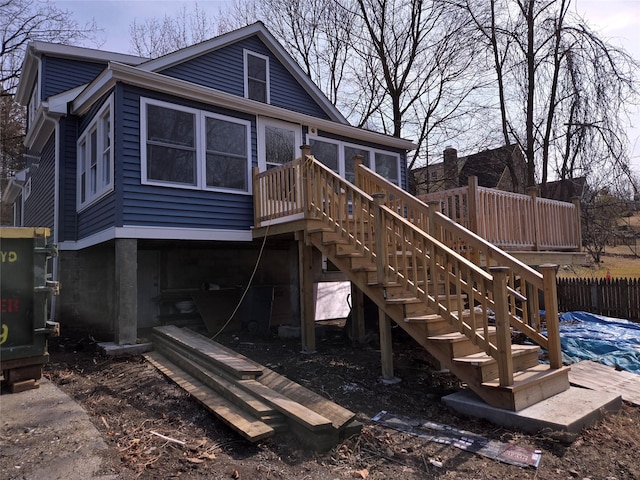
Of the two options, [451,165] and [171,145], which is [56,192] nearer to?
[171,145]

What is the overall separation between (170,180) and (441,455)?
6.01 metres

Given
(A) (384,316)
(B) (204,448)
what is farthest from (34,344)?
(A) (384,316)

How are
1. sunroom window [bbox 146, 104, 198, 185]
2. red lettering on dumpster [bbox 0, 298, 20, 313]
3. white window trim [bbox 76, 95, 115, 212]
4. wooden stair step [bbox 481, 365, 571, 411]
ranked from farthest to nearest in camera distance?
sunroom window [bbox 146, 104, 198, 185]
white window trim [bbox 76, 95, 115, 212]
red lettering on dumpster [bbox 0, 298, 20, 313]
wooden stair step [bbox 481, 365, 571, 411]

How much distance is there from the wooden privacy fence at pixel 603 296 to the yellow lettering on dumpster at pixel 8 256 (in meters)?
13.0

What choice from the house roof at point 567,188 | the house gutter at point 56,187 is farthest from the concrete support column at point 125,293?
the house roof at point 567,188

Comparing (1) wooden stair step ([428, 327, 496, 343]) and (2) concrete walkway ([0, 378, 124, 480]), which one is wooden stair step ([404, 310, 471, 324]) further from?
(2) concrete walkway ([0, 378, 124, 480])

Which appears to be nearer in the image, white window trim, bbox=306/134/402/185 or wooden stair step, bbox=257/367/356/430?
wooden stair step, bbox=257/367/356/430

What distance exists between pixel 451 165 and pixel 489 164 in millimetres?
1803

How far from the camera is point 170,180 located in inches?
293

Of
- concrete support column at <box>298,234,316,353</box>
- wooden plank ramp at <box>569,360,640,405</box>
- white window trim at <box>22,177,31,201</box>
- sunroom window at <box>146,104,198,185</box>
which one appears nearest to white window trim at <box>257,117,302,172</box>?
sunroom window at <box>146,104,198,185</box>

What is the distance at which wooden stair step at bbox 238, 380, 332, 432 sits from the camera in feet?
11.0

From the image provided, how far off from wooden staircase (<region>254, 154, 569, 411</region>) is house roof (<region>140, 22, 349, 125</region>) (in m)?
3.65

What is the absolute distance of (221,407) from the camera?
12.9 ft

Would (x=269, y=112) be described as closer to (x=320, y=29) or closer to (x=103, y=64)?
(x=103, y=64)
